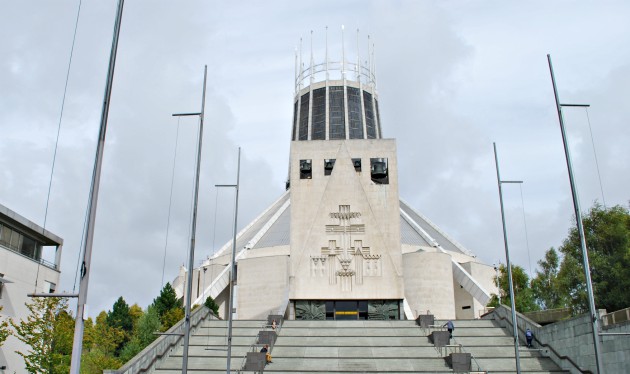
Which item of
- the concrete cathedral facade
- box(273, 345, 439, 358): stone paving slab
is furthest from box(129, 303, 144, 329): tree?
box(273, 345, 439, 358): stone paving slab

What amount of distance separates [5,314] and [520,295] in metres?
31.0

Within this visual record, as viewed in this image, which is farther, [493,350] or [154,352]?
[493,350]

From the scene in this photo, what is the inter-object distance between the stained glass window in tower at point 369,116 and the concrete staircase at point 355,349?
45.2 meters

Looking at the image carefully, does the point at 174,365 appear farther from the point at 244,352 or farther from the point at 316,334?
the point at 316,334

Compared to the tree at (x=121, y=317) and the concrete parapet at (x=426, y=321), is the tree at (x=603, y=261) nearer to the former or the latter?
the concrete parapet at (x=426, y=321)

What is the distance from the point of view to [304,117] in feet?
260

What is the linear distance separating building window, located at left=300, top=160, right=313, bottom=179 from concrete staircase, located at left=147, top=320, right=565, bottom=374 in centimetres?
1112

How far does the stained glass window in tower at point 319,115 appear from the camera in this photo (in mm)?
76312

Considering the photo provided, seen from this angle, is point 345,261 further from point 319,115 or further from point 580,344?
point 319,115

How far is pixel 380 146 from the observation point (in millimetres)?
42156

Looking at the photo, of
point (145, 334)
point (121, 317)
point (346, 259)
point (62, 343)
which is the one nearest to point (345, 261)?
point (346, 259)

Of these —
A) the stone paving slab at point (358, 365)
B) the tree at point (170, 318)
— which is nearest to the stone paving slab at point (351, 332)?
the stone paving slab at point (358, 365)

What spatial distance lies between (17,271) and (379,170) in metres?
22.6

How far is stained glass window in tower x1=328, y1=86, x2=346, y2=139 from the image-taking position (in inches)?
2991
